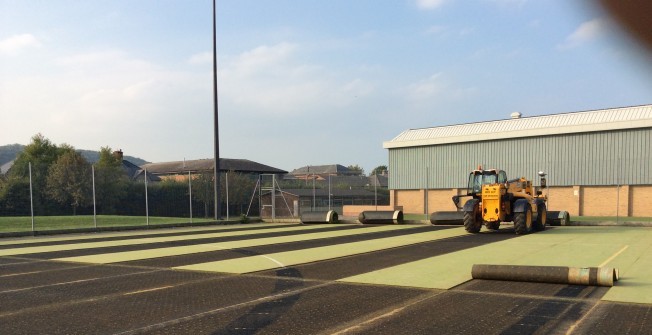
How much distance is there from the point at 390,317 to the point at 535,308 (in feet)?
6.69

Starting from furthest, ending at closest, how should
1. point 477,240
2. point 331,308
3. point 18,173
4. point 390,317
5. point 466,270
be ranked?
1. point 18,173
2. point 477,240
3. point 466,270
4. point 331,308
5. point 390,317

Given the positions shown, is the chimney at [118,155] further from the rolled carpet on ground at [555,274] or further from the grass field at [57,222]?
the rolled carpet on ground at [555,274]

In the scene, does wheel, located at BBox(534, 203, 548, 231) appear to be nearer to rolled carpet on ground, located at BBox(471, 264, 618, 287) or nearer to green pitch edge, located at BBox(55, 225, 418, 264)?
green pitch edge, located at BBox(55, 225, 418, 264)

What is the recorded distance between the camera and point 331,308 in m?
7.31

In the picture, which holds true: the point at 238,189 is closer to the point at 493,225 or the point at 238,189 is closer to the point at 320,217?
the point at 320,217

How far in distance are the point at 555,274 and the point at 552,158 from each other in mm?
28394

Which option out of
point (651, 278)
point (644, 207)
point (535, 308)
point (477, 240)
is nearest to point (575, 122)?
point (644, 207)

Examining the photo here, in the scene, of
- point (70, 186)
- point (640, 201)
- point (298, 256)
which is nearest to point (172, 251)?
point (298, 256)

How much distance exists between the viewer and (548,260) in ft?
39.0

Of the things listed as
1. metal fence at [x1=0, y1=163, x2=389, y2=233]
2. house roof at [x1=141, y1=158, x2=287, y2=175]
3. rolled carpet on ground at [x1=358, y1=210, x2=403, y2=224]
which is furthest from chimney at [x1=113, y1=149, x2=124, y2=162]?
rolled carpet on ground at [x1=358, y1=210, x2=403, y2=224]

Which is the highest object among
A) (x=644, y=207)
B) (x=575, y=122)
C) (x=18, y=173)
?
(x=575, y=122)

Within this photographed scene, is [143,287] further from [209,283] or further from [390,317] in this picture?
[390,317]

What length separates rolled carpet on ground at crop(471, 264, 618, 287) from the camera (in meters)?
8.46

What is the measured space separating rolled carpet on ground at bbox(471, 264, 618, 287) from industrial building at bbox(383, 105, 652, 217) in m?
20.7
